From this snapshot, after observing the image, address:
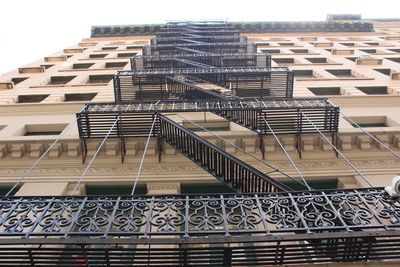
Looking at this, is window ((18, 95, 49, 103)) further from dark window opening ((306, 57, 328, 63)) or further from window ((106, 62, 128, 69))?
dark window opening ((306, 57, 328, 63))

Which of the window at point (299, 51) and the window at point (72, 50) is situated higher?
the window at point (72, 50)

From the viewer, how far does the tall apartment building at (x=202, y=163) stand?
598cm

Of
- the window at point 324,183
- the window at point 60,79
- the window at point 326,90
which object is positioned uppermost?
the window at point 60,79

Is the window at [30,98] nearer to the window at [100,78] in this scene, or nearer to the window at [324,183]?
the window at [100,78]

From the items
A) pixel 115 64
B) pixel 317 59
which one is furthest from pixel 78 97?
pixel 317 59

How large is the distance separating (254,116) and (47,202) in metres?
7.89

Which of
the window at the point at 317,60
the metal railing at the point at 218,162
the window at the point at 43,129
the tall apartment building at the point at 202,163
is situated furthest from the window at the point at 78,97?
the window at the point at 317,60

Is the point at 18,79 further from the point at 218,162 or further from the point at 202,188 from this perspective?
the point at 218,162

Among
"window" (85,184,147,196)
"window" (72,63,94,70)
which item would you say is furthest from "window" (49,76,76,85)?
"window" (85,184,147,196)

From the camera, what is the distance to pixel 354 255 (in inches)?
237

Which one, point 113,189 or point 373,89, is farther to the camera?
point 373,89

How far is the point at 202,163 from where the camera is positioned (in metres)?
10.2

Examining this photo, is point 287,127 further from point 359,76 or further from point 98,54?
point 98,54

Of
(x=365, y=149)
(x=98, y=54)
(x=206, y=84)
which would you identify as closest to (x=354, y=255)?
(x=365, y=149)
